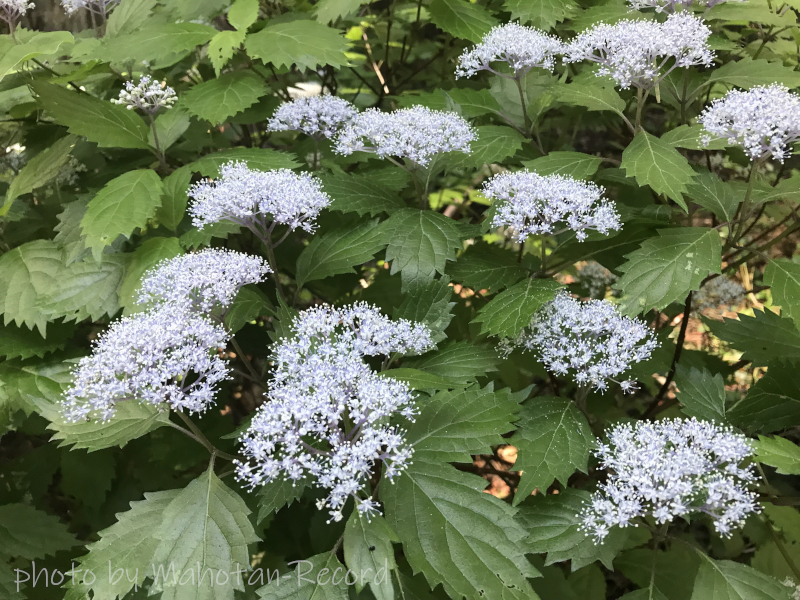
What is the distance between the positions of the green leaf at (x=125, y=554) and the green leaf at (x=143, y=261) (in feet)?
1.83

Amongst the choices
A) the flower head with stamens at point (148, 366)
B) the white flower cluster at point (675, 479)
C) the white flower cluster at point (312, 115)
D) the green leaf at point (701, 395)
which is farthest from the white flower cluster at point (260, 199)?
the green leaf at point (701, 395)

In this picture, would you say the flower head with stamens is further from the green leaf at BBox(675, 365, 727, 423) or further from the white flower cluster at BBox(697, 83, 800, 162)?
the white flower cluster at BBox(697, 83, 800, 162)

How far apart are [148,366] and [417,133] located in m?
0.90

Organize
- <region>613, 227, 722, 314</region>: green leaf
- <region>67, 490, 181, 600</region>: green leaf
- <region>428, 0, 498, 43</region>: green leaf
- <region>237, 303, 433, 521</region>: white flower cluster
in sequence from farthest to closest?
<region>428, 0, 498, 43</region>: green leaf, <region>613, 227, 722, 314</region>: green leaf, <region>67, 490, 181, 600</region>: green leaf, <region>237, 303, 433, 521</region>: white flower cluster

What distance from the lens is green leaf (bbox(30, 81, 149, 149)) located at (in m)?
1.57

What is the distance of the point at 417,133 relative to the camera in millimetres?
1480

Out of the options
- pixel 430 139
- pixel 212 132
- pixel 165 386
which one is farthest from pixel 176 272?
pixel 212 132

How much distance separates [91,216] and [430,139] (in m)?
0.97

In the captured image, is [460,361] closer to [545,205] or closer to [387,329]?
[387,329]

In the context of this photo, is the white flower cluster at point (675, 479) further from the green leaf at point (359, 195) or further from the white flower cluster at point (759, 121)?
the green leaf at point (359, 195)

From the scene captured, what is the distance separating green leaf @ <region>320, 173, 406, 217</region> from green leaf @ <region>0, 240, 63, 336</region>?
2.80ft

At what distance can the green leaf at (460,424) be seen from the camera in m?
1.18

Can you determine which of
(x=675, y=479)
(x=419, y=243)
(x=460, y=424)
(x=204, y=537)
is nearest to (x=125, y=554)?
(x=204, y=537)

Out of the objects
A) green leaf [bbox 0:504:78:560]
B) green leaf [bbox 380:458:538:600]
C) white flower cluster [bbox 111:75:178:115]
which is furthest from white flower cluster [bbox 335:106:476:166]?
green leaf [bbox 0:504:78:560]
